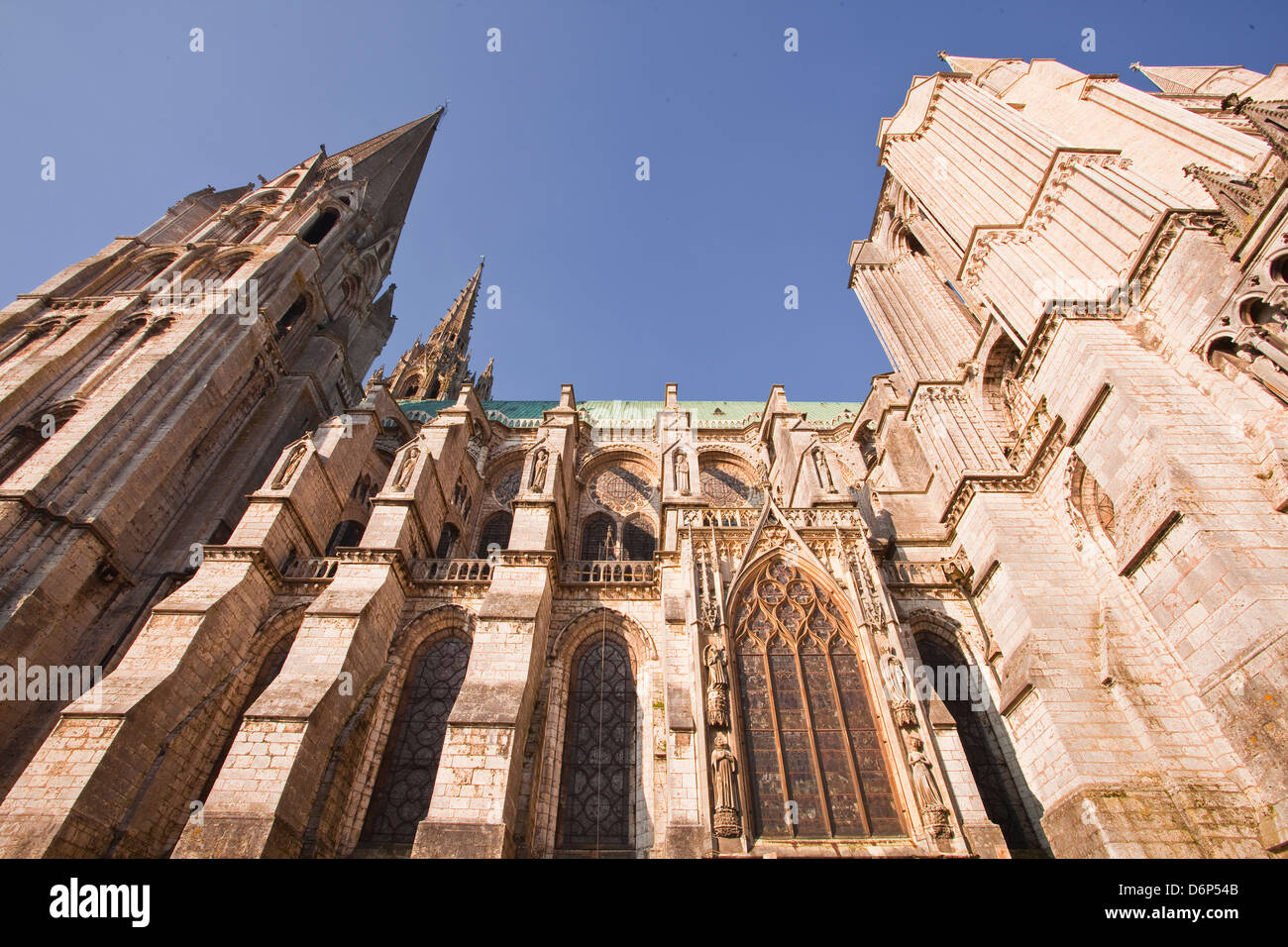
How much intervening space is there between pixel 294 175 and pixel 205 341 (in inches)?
571

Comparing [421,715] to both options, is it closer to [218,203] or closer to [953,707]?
[953,707]

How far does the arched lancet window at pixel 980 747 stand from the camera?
9.81 m

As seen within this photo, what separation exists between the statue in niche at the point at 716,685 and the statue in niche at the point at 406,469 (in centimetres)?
780

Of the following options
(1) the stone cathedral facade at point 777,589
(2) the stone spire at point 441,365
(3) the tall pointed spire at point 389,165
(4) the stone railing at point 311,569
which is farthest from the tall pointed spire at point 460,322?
(4) the stone railing at point 311,569

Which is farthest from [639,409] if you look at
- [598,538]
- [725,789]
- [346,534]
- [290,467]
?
[725,789]

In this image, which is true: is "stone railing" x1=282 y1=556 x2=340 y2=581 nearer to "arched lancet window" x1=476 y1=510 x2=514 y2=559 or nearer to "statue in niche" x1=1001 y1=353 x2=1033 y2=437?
"arched lancet window" x1=476 y1=510 x2=514 y2=559

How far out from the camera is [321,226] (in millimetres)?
26344

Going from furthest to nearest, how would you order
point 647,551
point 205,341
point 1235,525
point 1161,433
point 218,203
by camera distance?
point 218,203, point 647,551, point 205,341, point 1161,433, point 1235,525

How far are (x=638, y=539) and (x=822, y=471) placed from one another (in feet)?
19.7

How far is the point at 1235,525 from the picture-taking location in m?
7.57

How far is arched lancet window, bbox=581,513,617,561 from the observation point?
56.6ft

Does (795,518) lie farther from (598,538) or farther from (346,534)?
(346,534)
